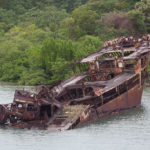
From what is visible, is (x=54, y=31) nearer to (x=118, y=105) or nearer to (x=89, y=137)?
(x=118, y=105)

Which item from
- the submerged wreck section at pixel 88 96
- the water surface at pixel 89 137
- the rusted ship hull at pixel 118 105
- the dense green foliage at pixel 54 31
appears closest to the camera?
the water surface at pixel 89 137

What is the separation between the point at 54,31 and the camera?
73.5m

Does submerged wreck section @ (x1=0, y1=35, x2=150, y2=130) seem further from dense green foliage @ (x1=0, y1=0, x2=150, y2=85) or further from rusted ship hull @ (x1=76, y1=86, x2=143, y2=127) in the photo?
dense green foliage @ (x1=0, y1=0, x2=150, y2=85)

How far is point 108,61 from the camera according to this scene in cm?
4381

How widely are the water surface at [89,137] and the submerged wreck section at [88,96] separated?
84 cm

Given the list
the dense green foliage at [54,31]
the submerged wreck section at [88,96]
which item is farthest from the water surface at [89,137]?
the dense green foliage at [54,31]

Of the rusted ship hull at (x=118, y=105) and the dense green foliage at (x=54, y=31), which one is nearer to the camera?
the rusted ship hull at (x=118, y=105)

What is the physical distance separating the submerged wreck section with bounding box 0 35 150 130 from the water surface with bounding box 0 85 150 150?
33.1 inches

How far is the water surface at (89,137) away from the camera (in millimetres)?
28281

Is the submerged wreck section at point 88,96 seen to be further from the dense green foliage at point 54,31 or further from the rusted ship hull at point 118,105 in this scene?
the dense green foliage at point 54,31

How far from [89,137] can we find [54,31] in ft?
147

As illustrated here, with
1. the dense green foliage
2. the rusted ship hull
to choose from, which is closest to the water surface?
the rusted ship hull

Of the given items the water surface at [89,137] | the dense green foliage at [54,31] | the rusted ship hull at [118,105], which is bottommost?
the water surface at [89,137]

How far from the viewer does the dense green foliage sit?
57781 millimetres
